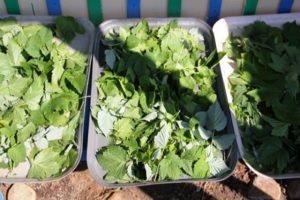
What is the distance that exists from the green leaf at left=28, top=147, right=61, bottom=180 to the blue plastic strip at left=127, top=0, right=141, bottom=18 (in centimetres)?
64

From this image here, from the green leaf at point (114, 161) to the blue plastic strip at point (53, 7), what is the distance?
0.64 metres

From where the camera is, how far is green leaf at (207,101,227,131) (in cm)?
135

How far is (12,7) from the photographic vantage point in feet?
5.35

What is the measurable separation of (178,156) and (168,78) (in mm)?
295

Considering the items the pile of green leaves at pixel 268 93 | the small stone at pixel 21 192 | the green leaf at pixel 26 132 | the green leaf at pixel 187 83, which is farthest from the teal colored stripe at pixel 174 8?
the small stone at pixel 21 192

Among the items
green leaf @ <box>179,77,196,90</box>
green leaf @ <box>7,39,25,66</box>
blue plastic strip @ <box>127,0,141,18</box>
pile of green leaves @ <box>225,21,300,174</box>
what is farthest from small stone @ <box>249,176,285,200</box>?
green leaf @ <box>7,39,25,66</box>

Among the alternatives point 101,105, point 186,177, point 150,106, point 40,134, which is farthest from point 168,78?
point 40,134

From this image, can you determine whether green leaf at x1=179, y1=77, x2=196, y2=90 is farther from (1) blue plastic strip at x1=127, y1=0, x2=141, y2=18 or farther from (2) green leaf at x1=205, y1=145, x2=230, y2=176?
(1) blue plastic strip at x1=127, y1=0, x2=141, y2=18

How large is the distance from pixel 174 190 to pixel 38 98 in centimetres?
58

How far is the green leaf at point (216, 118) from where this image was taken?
1.35 meters

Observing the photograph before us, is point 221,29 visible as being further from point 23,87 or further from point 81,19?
point 23,87

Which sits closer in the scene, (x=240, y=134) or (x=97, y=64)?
(x=240, y=134)

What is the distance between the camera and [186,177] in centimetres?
130

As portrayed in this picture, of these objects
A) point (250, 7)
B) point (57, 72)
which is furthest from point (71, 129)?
point (250, 7)
